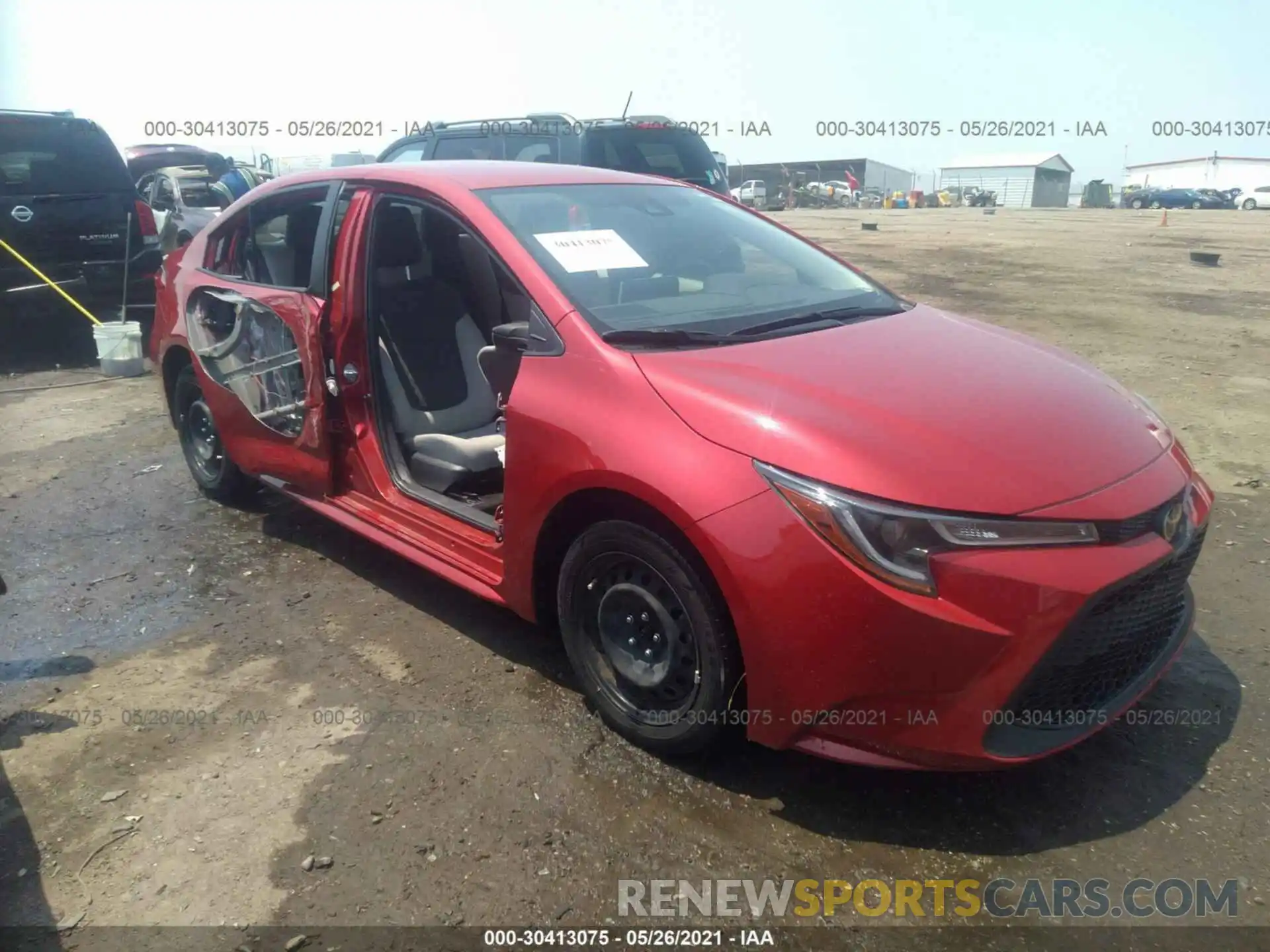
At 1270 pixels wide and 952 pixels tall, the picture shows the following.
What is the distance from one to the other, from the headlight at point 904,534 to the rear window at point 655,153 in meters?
8.21

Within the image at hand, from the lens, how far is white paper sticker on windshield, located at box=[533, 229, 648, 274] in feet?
9.92

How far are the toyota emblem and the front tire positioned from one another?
1134 mm

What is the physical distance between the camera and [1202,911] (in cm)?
220

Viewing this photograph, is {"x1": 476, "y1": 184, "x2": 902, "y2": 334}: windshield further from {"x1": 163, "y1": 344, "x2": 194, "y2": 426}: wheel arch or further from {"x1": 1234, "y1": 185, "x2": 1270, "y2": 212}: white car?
{"x1": 1234, "y1": 185, "x2": 1270, "y2": 212}: white car

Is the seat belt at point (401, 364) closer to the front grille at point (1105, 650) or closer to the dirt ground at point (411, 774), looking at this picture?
the dirt ground at point (411, 774)

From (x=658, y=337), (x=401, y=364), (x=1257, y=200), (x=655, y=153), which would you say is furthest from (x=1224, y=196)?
(x=658, y=337)

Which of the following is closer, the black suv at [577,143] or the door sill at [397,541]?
the door sill at [397,541]

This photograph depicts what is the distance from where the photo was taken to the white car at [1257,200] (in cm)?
4459

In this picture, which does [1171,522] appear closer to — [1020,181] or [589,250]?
[589,250]

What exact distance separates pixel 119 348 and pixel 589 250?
616 centimetres

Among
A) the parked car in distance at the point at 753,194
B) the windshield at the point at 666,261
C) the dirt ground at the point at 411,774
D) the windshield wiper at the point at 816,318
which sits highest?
the parked car in distance at the point at 753,194

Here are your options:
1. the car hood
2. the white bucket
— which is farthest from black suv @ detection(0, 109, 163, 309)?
the car hood

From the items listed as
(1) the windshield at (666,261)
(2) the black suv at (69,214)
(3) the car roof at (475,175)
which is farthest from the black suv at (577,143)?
(1) the windshield at (666,261)

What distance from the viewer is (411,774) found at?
2.73 meters
